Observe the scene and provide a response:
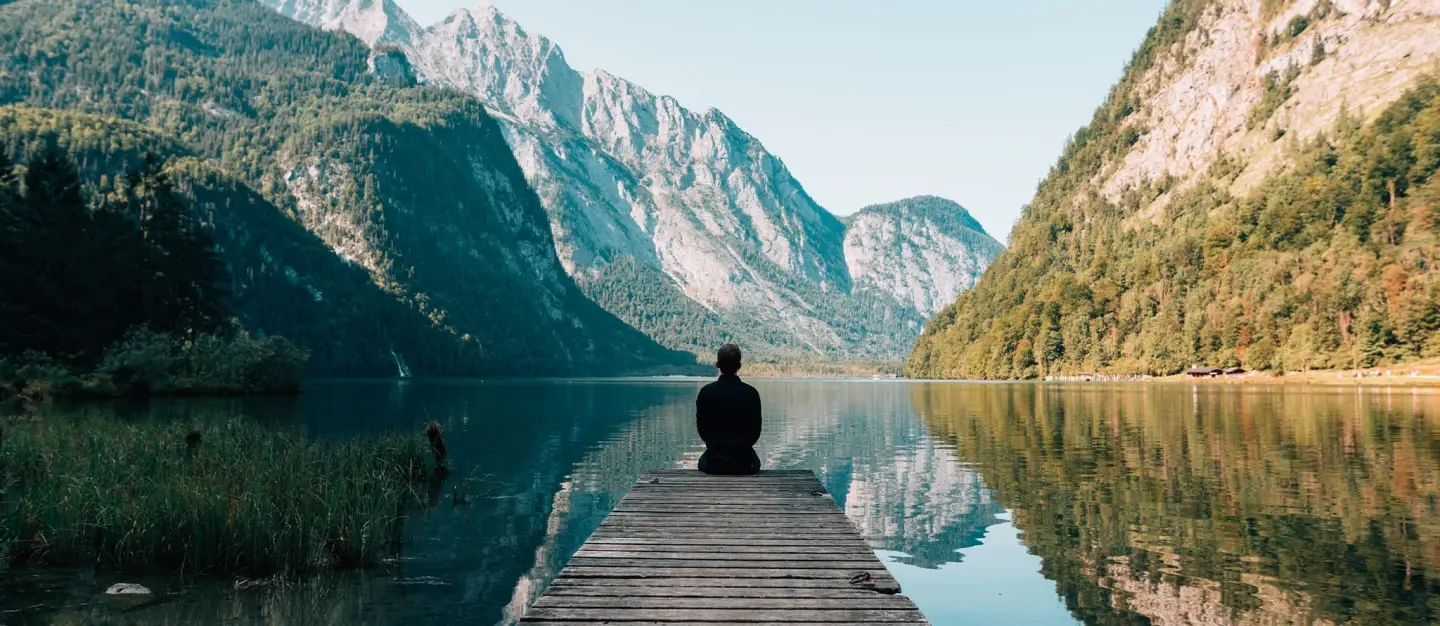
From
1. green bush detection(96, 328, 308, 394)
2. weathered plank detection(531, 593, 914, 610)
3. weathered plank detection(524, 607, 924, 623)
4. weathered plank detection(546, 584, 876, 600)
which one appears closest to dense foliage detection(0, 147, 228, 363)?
green bush detection(96, 328, 308, 394)

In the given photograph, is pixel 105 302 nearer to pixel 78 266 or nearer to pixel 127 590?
pixel 78 266

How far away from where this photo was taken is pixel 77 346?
237ft

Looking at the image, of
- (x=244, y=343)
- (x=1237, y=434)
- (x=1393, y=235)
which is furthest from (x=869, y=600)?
(x=1393, y=235)

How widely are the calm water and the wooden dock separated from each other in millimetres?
3677

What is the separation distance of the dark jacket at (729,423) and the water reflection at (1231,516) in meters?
6.59

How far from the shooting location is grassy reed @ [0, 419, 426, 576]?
55.1 ft

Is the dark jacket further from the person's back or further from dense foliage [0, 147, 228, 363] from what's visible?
dense foliage [0, 147, 228, 363]

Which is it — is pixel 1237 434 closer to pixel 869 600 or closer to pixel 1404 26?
pixel 869 600

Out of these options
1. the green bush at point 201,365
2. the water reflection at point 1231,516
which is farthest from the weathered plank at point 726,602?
the green bush at point 201,365

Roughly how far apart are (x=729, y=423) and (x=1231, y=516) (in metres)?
14.2

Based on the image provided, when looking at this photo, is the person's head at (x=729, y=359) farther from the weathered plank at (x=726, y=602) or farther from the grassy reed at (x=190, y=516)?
the grassy reed at (x=190, y=516)

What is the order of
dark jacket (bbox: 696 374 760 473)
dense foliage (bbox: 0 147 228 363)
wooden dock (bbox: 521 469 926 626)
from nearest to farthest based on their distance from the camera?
wooden dock (bbox: 521 469 926 626)
dark jacket (bbox: 696 374 760 473)
dense foliage (bbox: 0 147 228 363)

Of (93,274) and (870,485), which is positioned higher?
(93,274)

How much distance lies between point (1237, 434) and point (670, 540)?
42.4m
